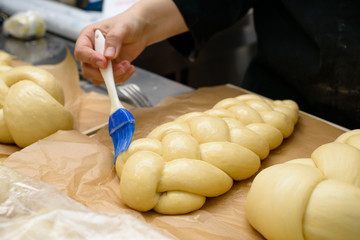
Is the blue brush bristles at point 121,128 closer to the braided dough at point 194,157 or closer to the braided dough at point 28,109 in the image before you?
the braided dough at point 194,157

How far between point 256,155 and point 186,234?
36 cm

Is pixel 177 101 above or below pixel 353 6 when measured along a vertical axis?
below

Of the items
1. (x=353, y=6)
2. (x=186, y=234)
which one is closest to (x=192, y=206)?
(x=186, y=234)

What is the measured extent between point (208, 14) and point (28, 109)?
859 mm

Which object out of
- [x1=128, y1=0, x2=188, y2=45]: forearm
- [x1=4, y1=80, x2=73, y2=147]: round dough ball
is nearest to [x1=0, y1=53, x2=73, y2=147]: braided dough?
[x1=4, y1=80, x2=73, y2=147]: round dough ball

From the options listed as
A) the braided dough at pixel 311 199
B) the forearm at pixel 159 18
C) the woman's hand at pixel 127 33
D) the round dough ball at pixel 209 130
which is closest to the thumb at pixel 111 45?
the woman's hand at pixel 127 33

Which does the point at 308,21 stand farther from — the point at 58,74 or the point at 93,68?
the point at 58,74

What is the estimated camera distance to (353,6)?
128cm

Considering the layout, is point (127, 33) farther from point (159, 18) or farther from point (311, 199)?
point (311, 199)

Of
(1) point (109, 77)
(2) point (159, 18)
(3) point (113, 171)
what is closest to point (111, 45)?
(1) point (109, 77)

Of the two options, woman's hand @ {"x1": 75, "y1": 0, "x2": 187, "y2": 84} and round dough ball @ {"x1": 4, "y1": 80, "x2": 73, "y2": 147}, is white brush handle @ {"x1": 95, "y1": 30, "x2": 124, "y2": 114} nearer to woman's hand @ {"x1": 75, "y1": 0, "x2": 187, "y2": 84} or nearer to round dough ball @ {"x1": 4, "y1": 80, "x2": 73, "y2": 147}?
woman's hand @ {"x1": 75, "y1": 0, "x2": 187, "y2": 84}

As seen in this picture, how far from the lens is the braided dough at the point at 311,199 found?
2.39ft

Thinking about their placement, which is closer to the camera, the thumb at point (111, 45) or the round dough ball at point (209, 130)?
the round dough ball at point (209, 130)

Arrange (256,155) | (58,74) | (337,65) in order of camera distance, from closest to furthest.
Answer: (256,155) → (337,65) → (58,74)
